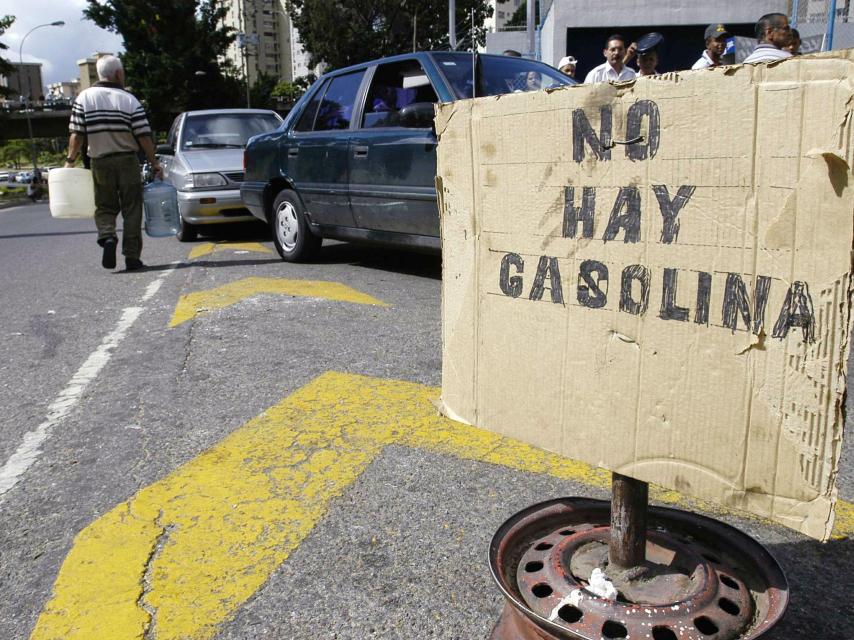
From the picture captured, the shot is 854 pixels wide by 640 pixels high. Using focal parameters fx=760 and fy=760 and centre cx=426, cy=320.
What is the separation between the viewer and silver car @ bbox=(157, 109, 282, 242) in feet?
29.1

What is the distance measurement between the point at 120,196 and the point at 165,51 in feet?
144

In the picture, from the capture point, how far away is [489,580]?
80.2 inches

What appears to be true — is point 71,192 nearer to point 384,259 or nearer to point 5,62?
point 384,259

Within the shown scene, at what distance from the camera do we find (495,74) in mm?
5574

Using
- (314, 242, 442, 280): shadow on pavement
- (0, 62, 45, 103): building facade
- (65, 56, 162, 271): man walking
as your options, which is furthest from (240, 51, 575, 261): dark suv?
(0, 62, 45, 103): building facade

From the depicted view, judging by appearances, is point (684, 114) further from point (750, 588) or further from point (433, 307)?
point (433, 307)

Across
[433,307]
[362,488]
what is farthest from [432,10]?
[362,488]

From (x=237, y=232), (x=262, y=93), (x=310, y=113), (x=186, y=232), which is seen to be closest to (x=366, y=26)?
(x=262, y=93)

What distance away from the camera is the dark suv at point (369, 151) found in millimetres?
5520

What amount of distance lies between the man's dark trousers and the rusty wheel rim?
20.4ft

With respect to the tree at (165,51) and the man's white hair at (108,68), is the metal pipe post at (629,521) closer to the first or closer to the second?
the man's white hair at (108,68)

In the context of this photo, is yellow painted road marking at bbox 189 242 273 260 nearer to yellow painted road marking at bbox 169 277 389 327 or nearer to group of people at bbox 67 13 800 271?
group of people at bbox 67 13 800 271

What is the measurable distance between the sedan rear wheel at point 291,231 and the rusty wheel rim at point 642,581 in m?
5.49

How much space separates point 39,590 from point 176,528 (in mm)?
410
